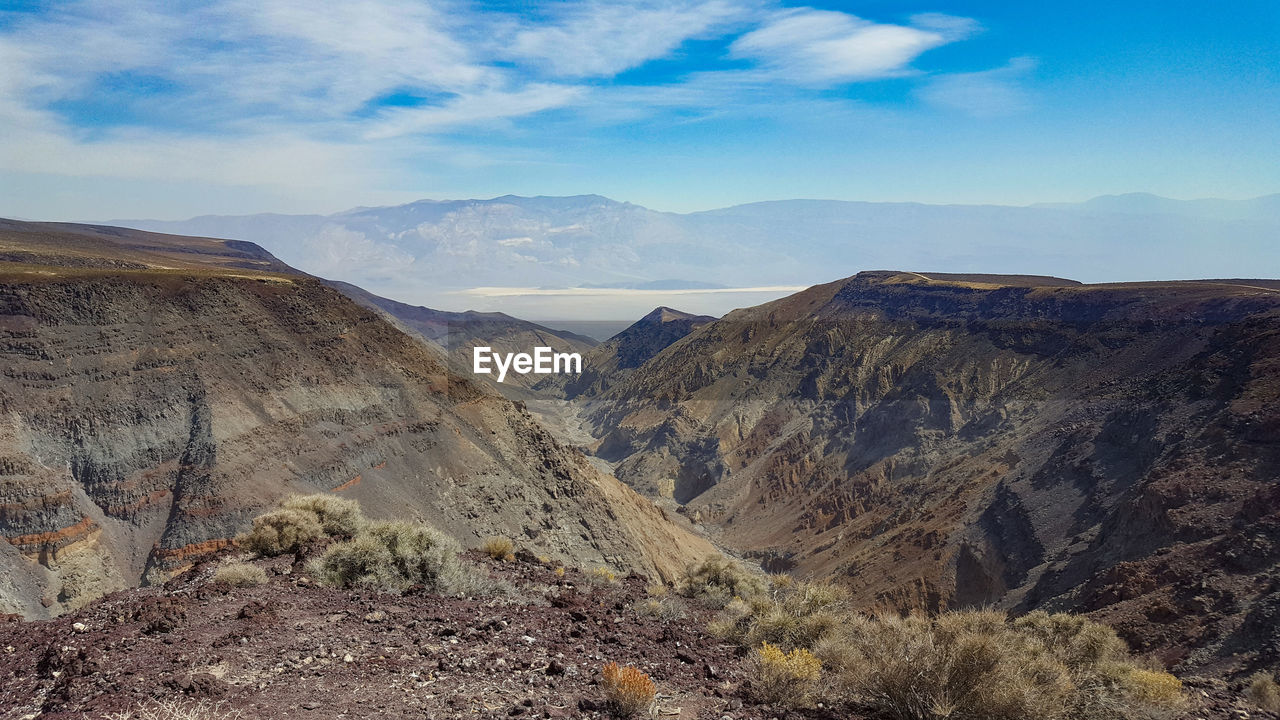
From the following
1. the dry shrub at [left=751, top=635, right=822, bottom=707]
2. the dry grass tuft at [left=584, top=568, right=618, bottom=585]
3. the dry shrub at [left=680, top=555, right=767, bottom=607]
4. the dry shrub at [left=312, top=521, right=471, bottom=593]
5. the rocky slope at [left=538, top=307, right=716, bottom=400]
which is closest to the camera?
the dry shrub at [left=751, top=635, right=822, bottom=707]

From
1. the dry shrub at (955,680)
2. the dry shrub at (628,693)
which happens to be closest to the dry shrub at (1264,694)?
the dry shrub at (955,680)

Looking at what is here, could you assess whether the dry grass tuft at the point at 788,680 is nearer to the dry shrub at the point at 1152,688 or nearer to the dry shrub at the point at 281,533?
the dry shrub at the point at 1152,688

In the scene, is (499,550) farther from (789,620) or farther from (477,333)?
(477,333)

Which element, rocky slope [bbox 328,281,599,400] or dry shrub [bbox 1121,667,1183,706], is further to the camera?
rocky slope [bbox 328,281,599,400]

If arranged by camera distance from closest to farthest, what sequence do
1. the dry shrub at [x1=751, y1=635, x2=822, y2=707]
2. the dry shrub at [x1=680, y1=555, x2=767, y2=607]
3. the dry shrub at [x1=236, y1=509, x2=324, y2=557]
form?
the dry shrub at [x1=751, y1=635, x2=822, y2=707], the dry shrub at [x1=236, y1=509, x2=324, y2=557], the dry shrub at [x1=680, y1=555, x2=767, y2=607]

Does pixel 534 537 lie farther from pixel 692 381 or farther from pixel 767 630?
pixel 692 381

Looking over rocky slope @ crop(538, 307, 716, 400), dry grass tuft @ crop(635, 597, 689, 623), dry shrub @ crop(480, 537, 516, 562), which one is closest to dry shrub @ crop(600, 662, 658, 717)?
dry grass tuft @ crop(635, 597, 689, 623)

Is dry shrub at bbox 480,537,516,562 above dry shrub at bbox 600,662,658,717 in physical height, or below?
below

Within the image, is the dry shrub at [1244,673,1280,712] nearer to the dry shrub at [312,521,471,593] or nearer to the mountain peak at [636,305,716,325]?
the dry shrub at [312,521,471,593]
